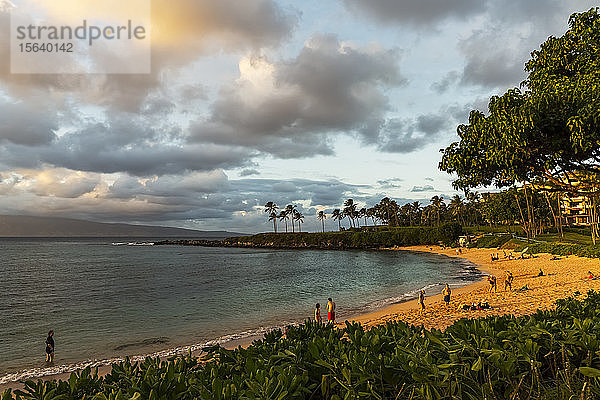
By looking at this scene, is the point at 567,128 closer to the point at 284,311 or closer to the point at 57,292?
the point at 284,311

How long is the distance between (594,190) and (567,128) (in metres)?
2.20

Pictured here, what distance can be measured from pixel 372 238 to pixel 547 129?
10332 centimetres

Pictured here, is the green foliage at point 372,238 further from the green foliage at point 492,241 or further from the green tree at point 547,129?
the green tree at point 547,129

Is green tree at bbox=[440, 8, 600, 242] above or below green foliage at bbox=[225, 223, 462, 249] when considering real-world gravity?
above

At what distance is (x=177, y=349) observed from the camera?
18.3 meters

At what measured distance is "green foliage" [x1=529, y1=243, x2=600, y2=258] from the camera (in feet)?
125

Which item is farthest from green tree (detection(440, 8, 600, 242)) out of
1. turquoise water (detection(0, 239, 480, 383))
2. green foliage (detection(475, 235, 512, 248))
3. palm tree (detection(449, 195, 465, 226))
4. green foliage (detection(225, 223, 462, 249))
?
palm tree (detection(449, 195, 465, 226))

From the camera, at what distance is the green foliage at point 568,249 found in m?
38.0

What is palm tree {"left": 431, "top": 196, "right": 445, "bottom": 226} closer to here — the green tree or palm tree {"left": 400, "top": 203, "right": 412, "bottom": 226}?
palm tree {"left": 400, "top": 203, "right": 412, "bottom": 226}

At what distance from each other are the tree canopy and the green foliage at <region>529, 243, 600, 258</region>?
3829 cm

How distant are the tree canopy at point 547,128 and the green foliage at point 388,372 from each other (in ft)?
9.83

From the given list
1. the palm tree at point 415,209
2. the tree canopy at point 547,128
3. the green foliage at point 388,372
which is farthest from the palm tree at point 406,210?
the green foliage at point 388,372

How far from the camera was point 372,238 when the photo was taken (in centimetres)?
10712

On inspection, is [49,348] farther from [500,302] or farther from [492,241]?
[492,241]
